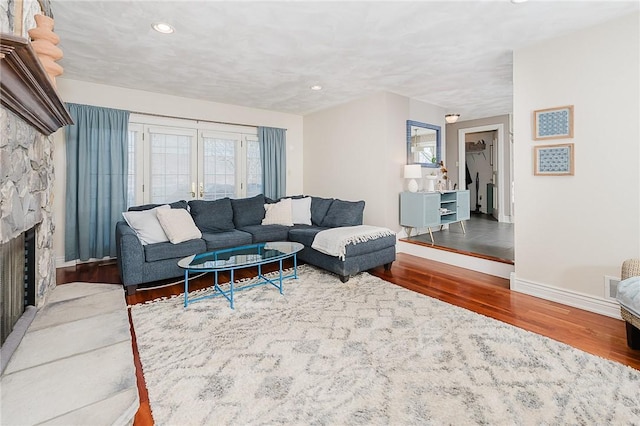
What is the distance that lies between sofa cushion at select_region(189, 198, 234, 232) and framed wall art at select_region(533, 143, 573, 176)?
3715 mm

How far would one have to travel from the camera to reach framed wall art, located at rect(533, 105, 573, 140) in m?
2.75

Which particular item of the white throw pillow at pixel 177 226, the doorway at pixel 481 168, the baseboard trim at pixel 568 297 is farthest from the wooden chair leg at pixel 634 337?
the doorway at pixel 481 168

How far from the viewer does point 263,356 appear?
1968 millimetres

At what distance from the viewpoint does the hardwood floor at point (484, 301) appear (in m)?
2.05

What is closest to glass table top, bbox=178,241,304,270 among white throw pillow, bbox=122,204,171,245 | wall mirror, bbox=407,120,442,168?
white throw pillow, bbox=122,204,171,245

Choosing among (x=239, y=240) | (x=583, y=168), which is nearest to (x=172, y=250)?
(x=239, y=240)

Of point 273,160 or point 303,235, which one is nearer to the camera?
point 303,235

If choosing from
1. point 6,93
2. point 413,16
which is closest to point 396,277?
point 413,16

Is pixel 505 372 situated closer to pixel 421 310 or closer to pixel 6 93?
pixel 421 310

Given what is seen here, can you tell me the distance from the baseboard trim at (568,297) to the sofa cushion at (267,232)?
2781mm

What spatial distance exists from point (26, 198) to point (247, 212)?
2931 mm

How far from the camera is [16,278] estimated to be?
1889 millimetres

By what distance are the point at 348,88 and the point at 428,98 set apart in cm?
146

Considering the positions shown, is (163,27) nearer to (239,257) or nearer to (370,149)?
(239,257)
